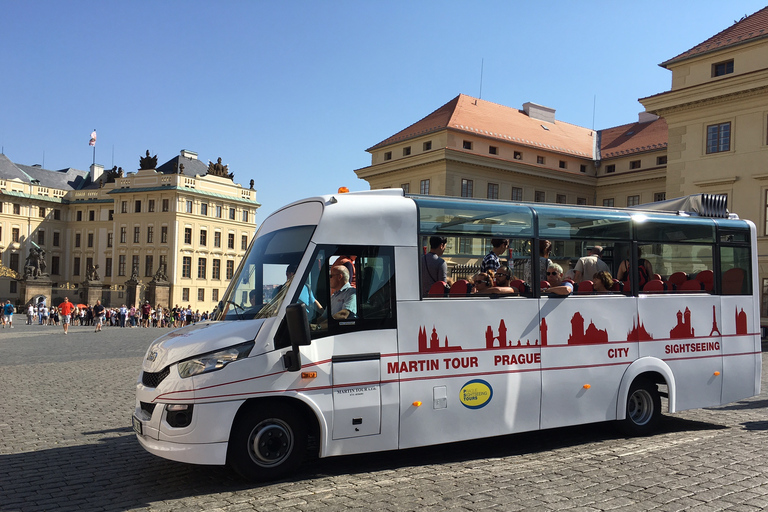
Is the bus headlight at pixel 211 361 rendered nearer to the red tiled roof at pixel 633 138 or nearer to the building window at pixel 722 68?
the building window at pixel 722 68

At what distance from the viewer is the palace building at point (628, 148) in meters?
34.2

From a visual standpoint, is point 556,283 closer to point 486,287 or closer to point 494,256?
point 494,256

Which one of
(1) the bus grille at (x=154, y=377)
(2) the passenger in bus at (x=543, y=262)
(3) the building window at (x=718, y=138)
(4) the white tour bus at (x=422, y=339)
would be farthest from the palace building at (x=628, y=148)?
(1) the bus grille at (x=154, y=377)

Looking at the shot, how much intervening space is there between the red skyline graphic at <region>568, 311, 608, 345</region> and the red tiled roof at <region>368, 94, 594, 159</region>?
153 feet

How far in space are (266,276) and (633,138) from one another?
59.6 m

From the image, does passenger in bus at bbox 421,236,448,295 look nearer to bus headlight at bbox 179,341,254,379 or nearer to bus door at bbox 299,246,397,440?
bus door at bbox 299,246,397,440

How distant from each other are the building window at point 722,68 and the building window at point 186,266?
62.1 metres

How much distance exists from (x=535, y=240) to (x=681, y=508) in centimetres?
327

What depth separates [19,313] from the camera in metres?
67.6

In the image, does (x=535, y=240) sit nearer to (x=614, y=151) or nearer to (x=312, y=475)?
(x=312, y=475)

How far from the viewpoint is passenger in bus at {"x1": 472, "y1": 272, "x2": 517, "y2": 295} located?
7395 millimetres

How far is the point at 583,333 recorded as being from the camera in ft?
26.2

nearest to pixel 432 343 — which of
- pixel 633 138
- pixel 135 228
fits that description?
pixel 633 138

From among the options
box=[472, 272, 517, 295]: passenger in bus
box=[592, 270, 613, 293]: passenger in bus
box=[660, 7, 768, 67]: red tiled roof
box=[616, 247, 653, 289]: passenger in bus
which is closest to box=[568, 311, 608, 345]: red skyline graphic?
box=[592, 270, 613, 293]: passenger in bus
